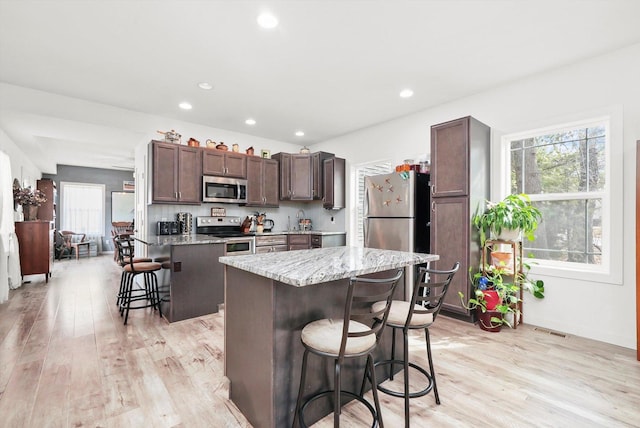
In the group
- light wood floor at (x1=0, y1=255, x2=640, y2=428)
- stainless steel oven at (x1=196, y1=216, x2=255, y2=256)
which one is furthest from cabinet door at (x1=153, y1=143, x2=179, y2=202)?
light wood floor at (x1=0, y1=255, x2=640, y2=428)

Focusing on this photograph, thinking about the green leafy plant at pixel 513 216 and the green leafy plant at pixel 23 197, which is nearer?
the green leafy plant at pixel 513 216

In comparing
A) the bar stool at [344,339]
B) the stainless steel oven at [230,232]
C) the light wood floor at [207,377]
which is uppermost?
the stainless steel oven at [230,232]

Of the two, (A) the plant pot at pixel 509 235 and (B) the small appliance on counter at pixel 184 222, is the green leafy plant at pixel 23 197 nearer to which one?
(B) the small appliance on counter at pixel 184 222

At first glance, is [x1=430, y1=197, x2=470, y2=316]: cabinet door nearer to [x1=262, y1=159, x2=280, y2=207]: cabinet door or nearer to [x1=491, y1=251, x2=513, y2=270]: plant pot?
[x1=491, y1=251, x2=513, y2=270]: plant pot

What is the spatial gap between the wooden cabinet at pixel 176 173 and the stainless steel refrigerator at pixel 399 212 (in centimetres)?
261

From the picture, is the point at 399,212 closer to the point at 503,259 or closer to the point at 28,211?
the point at 503,259

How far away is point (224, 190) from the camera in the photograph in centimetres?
470

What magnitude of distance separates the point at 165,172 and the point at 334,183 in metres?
2.63

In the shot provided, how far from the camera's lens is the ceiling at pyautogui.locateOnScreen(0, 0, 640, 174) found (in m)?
2.17

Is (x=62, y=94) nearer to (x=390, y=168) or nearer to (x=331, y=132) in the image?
(x=331, y=132)

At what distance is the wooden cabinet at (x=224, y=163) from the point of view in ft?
14.8

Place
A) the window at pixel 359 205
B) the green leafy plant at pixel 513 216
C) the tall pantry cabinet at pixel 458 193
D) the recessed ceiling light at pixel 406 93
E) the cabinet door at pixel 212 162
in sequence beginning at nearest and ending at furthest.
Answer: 1. the green leafy plant at pixel 513 216
2. the tall pantry cabinet at pixel 458 193
3. the recessed ceiling light at pixel 406 93
4. the cabinet door at pixel 212 162
5. the window at pixel 359 205

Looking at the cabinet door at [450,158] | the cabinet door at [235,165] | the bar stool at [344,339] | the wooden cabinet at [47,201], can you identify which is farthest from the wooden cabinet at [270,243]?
the wooden cabinet at [47,201]

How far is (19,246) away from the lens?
470 centimetres
